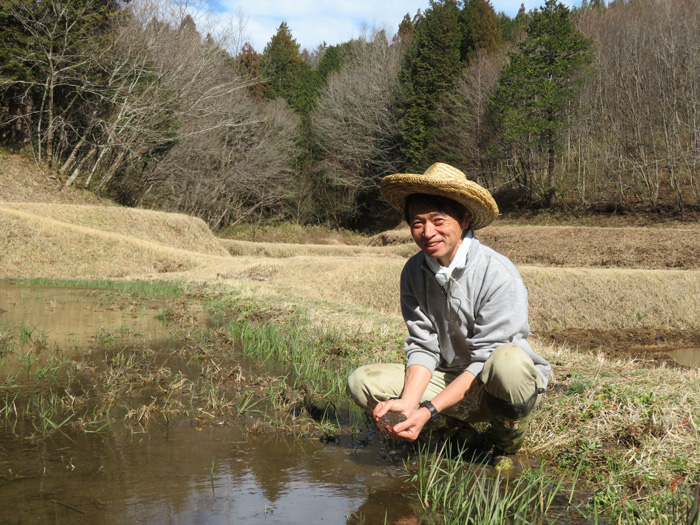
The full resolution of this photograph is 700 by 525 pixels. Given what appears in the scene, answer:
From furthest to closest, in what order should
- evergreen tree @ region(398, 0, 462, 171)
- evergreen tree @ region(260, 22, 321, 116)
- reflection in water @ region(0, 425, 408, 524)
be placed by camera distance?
evergreen tree @ region(260, 22, 321, 116) < evergreen tree @ region(398, 0, 462, 171) < reflection in water @ region(0, 425, 408, 524)

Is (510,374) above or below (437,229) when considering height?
below

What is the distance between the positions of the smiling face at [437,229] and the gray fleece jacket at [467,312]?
0.33 ft

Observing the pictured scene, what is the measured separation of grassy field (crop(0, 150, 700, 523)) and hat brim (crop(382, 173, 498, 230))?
1300mm

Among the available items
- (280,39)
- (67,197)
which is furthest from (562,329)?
(280,39)

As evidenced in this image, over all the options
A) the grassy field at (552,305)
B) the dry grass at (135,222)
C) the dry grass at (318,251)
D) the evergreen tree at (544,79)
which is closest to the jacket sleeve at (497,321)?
the grassy field at (552,305)

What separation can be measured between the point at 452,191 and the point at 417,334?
0.80 metres

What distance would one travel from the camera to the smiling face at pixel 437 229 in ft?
9.98

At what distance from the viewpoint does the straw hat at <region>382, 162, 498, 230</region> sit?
2.93 m

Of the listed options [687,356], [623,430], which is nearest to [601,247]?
[687,356]

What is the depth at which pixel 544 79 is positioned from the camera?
93.7 ft

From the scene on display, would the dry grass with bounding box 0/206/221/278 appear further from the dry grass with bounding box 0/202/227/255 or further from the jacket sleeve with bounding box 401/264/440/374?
the jacket sleeve with bounding box 401/264/440/374

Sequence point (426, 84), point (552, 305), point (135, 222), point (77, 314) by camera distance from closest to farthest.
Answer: point (77, 314) < point (552, 305) < point (135, 222) < point (426, 84)

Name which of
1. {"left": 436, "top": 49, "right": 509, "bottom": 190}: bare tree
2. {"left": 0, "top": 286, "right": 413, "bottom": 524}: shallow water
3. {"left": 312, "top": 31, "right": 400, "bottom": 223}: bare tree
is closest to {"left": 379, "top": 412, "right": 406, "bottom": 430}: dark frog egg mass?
{"left": 0, "top": 286, "right": 413, "bottom": 524}: shallow water

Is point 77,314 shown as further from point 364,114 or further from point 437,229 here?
point 364,114
